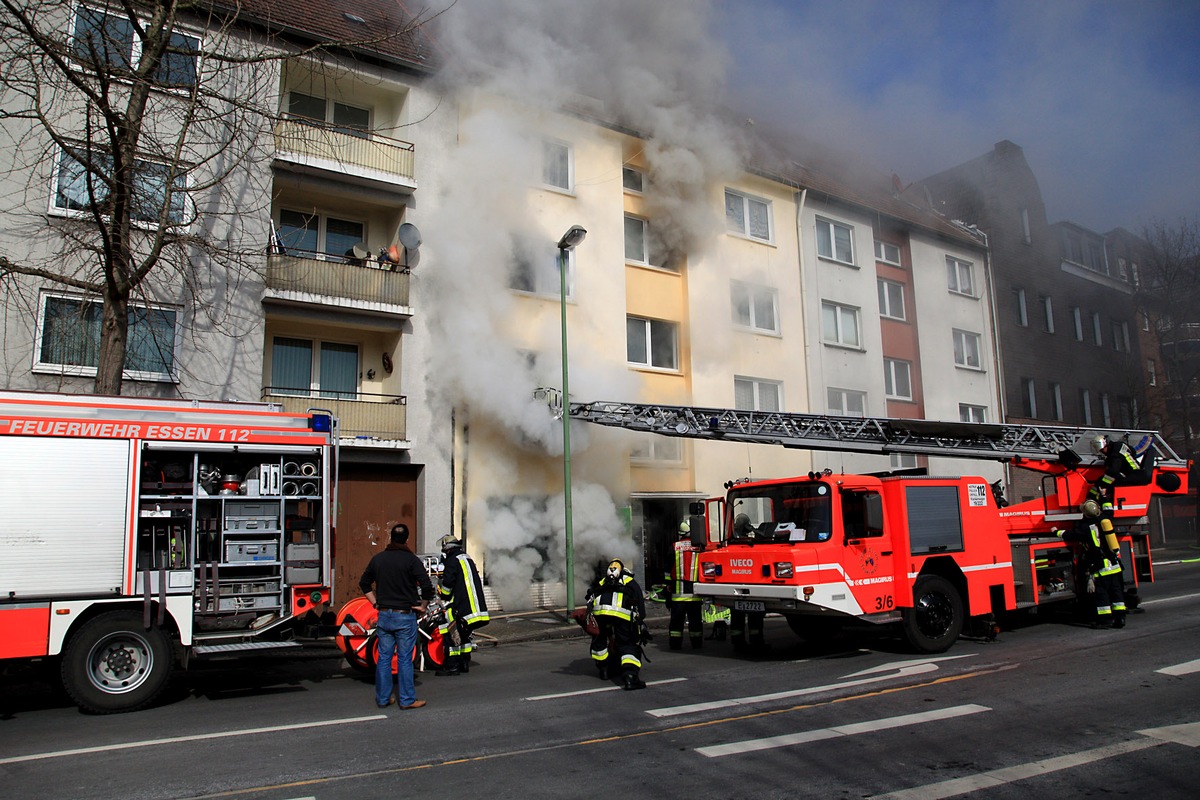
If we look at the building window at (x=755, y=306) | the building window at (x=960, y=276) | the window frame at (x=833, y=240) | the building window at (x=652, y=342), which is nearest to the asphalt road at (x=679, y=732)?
the building window at (x=652, y=342)

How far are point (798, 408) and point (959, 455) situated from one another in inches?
337

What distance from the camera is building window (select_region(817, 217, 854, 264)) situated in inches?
893

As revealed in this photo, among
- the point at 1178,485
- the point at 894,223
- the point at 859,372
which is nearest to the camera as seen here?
the point at 1178,485

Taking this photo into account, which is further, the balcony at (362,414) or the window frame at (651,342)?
the window frame at (651,342)

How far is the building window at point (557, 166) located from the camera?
17.6 m

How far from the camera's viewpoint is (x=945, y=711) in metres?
6.08

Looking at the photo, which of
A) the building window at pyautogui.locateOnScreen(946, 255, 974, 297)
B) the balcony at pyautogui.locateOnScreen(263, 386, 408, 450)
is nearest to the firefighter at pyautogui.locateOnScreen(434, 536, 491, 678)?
the balcony at pyautogui.locateOnScreen(263, 386, 408, 450)

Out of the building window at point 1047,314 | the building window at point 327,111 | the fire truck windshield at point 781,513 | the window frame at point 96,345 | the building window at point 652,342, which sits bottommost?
the fire truck windshield at point 781,513

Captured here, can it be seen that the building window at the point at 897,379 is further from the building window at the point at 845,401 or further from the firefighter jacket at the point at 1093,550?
the firefighter jacket at the point at 1093,550

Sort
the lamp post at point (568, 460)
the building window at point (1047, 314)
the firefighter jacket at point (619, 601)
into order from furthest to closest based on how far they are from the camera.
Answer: the building window at point (1047, 314) < the lamp post at point (568, 460) < the firefighter jacket at point (619, 601)

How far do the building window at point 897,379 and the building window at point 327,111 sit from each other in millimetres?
15032

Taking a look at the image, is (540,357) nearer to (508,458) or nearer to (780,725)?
(508,458)

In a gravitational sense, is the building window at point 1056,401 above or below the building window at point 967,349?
below

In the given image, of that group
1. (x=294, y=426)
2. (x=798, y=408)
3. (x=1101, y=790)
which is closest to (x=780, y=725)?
(x=1101, y=790)
